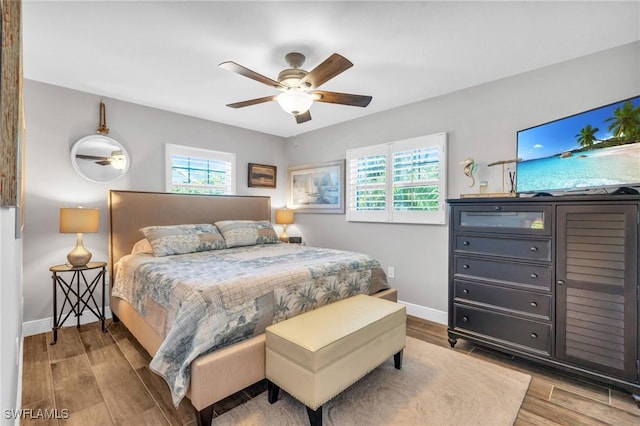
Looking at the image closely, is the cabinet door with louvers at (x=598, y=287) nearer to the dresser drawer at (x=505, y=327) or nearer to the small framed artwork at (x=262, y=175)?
the dresser drawer at (x=505, y=327)

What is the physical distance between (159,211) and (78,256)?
0.92 metres

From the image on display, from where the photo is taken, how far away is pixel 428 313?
3354 millimetres

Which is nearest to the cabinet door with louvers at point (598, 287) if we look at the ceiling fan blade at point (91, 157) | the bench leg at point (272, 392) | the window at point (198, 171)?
the bench leg at point (272, 392)

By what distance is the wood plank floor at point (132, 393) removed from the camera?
5.86 ft

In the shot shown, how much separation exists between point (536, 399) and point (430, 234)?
1696mm

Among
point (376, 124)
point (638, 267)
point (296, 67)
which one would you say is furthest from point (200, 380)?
point (376, 124)

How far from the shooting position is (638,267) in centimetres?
187

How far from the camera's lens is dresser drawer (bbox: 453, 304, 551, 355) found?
A: 7.29 feet

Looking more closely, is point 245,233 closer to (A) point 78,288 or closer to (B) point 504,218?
(A) point 78,288

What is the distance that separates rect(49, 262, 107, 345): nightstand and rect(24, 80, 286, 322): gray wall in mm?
139

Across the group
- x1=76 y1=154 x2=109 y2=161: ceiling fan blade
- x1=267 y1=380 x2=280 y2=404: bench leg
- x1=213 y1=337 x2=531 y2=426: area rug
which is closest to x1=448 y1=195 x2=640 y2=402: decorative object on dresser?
x1=213 y1=337 x2=531 y2=426: area rug

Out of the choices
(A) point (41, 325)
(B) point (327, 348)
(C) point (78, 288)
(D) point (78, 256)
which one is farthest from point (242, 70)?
(A) point (41, 325)

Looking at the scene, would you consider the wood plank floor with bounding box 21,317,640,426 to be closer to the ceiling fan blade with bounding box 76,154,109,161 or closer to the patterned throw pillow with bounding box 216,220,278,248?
the patterned throw pillow with bounding box 216,220,278,248

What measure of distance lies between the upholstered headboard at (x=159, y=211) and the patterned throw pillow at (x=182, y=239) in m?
0.20
